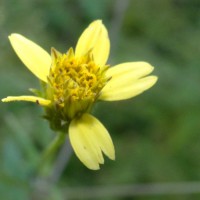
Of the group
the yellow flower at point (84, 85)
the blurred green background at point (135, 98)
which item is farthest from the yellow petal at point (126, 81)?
the blurred green background at point (135, 98)

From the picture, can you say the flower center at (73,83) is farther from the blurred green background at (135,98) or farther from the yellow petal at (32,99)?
the blurred green background at (135,98)

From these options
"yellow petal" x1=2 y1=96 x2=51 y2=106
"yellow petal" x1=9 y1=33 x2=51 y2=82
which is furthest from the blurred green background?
"yellow petal" x1=2 y1=96 x2=51 y2=106

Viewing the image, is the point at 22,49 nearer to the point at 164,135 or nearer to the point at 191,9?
the point at 164,135

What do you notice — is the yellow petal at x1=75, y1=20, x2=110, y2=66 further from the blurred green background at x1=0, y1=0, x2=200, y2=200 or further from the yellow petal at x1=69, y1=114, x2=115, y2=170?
the blurred green background at x1=0, y1=0, x2=200, y2=200

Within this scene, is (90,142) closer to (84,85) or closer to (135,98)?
(84,85)

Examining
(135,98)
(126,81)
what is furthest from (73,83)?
(135,98)

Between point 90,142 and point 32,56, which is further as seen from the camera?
point 32,56

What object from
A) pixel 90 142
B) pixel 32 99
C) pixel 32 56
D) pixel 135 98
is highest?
pixel 135 98

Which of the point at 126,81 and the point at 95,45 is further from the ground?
the point at 95,45

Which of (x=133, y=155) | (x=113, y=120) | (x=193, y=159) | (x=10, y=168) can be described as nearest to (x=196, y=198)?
(x=193, y=159)
